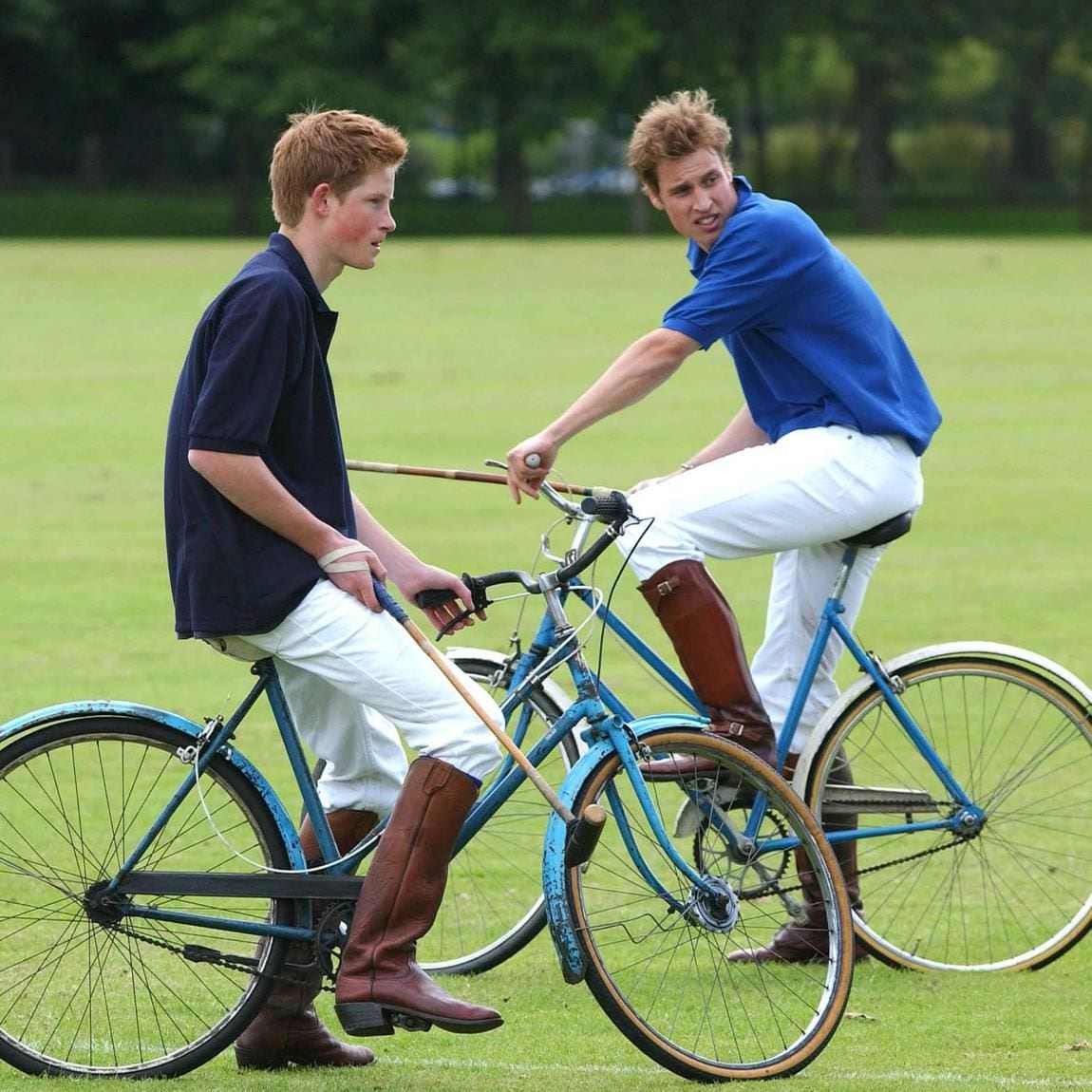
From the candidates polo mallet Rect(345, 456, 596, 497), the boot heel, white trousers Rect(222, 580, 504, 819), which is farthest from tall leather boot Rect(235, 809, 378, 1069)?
polo mallet Rect(345, 456, 596, 497)

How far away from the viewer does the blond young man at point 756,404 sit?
17.6 ft

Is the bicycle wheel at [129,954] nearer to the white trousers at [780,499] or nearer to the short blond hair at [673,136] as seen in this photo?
the white trousers at [780,499]

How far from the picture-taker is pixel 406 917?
452 cm

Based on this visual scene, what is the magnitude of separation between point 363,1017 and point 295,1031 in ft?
1.40

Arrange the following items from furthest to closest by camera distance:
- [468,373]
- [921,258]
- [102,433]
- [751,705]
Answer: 1. [921,258]
2. [468,373]
3. [102,433]
4. [751,705]

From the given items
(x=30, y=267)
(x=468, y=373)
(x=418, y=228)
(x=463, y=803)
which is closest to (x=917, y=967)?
(x=463, y=803)

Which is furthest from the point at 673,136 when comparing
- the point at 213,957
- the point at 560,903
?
the point at 213,957

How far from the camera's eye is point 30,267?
1521 inches

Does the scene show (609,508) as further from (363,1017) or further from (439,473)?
(363,1017)

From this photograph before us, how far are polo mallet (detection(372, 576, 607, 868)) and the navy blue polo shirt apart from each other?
7.2 inches

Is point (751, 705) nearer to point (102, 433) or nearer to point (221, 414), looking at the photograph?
point (221, 414)

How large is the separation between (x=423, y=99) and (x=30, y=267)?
79.6 feet

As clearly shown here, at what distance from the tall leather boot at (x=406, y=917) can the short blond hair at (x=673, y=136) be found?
180cm

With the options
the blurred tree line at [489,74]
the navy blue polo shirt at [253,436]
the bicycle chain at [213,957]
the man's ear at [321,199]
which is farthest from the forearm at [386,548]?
the blurred tree line at [489,74]
